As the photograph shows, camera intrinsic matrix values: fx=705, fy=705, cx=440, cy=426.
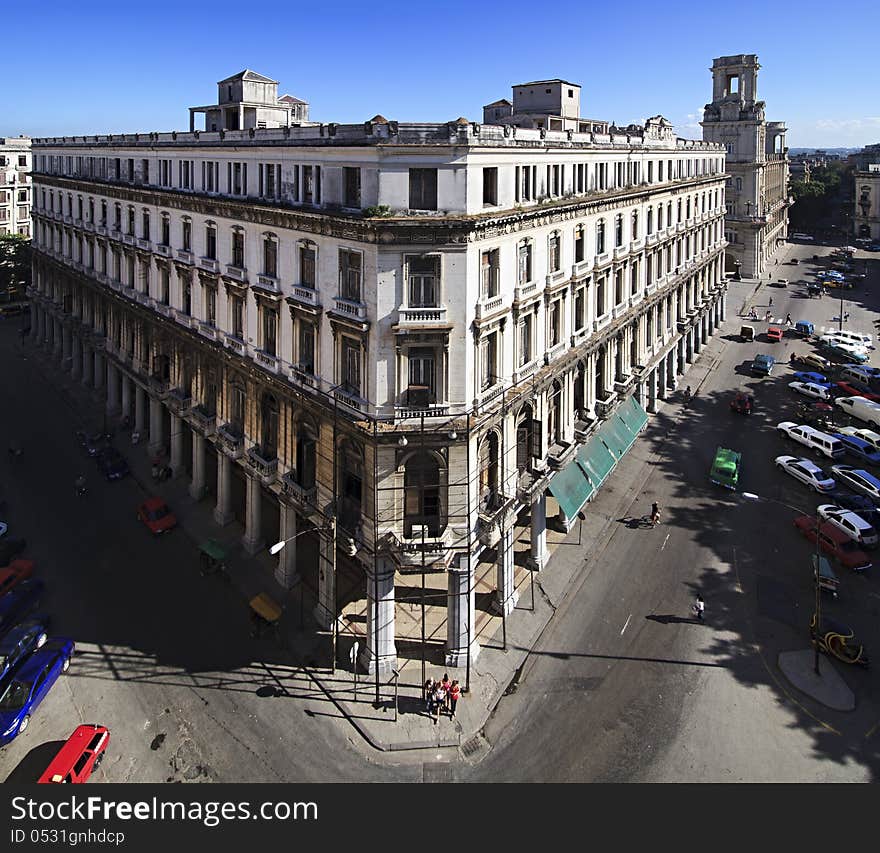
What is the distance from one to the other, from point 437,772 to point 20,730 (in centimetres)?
2091

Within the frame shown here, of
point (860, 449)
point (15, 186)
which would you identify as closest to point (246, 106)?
point (860, 449)

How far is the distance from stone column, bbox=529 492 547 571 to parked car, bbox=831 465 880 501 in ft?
95.1

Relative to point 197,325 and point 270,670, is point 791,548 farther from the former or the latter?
point 197,325

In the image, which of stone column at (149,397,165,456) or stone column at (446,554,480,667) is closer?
stone column at (446,554,480,667)

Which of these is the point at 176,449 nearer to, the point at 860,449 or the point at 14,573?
the point at 14,573

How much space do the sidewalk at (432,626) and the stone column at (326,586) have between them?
30.2 inches

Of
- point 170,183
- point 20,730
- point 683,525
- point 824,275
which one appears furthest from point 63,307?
point 824,275

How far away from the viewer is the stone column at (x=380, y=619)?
37.1 metres

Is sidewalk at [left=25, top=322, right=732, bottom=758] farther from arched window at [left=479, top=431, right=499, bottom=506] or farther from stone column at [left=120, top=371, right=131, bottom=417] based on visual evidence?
arched window at [left=479, top=431, right=499, bottom=506]

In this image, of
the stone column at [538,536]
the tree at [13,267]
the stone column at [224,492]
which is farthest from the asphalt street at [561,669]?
the tree at [13,267]

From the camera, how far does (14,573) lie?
4625 cm

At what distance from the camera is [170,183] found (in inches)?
2188

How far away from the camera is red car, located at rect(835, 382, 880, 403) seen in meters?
79.5

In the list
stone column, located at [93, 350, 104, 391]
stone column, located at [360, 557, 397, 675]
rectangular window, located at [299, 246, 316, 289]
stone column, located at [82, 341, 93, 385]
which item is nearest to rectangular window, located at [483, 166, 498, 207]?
rectangular window, located at [299, 246, 316, 289]
